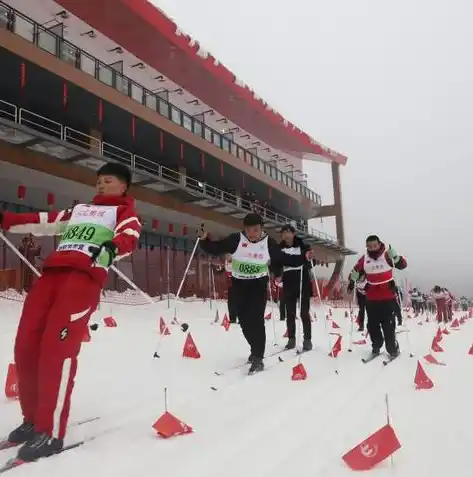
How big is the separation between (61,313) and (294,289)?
5.01 m

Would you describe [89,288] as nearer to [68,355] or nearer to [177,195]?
[68,355]

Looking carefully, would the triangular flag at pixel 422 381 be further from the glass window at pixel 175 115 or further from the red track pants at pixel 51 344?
the glass window at pixel 175 115

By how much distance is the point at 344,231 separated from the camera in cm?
4303

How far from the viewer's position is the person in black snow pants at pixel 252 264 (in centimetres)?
529

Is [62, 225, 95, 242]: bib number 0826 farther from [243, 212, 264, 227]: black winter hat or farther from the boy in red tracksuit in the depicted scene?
[243, 212, 264, 227]: black winter hat

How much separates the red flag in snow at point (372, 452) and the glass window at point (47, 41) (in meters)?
17.2

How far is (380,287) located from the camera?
6.64m

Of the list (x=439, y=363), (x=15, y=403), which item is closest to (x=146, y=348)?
(x=15, y=403)

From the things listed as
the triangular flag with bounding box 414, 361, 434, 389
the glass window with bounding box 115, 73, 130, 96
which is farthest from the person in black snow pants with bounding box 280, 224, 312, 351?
the glass window with bounding box 115, 73, 130, 96

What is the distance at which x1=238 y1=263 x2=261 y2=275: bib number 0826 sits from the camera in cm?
540

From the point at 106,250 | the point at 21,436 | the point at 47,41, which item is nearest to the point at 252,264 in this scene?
the point at 106,250

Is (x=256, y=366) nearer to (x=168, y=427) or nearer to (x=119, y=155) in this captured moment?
(x=168, y=427)

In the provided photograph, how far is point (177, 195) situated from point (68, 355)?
19581 mm

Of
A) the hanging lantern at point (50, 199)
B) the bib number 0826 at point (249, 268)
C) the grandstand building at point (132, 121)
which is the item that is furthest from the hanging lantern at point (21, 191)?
the bib number 0826 at point (249, 268)
